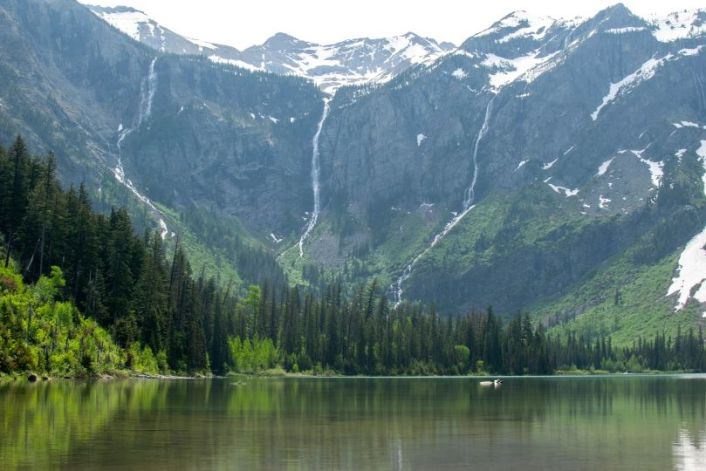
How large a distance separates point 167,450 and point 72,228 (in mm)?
103858

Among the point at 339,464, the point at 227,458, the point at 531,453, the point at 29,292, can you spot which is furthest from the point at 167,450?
the point at 29,292

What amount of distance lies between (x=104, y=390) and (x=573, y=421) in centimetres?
4987

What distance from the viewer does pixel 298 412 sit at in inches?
3435

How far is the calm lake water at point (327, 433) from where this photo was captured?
51.6 m

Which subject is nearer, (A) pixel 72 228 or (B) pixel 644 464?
(B) pixel 644 464

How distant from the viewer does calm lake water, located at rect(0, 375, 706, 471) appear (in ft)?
169

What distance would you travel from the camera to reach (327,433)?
220 ft

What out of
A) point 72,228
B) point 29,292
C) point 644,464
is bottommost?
point 644,464

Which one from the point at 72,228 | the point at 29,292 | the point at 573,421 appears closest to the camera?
the point at 573,421

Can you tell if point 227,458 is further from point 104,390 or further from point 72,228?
point 72,228

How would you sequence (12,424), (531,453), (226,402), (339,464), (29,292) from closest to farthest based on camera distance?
(339,464), (531,453), (12,424), (226,402), (29,292)

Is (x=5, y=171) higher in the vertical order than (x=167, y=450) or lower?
higher

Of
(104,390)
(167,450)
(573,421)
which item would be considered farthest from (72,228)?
(167,450)

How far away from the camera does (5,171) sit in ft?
Answer: 504
